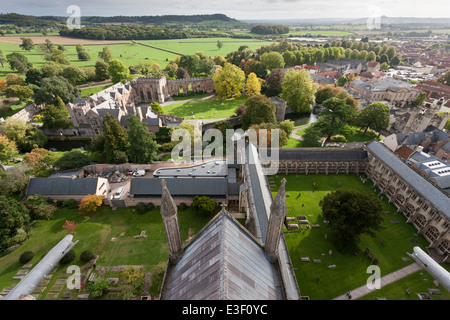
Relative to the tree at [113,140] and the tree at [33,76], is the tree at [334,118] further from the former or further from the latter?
the tree at [33,76]

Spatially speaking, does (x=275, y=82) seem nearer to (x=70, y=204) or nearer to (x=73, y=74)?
(x=70, y=204)

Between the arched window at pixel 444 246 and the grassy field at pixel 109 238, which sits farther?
the grassy field at pixel 109 238

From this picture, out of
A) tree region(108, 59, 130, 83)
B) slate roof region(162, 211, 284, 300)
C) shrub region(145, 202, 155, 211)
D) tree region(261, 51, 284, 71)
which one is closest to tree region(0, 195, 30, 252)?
shrub region(145, 202, 155, 211)

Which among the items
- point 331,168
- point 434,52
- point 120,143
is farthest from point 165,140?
point 434,52

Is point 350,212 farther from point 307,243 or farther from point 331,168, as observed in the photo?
point 331,168

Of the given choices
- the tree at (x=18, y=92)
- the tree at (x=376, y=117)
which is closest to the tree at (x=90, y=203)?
the tree at (x=18, y=92)

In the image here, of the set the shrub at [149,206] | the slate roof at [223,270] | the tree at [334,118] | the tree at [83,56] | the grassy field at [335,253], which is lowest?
the grassy field at [335,253]
